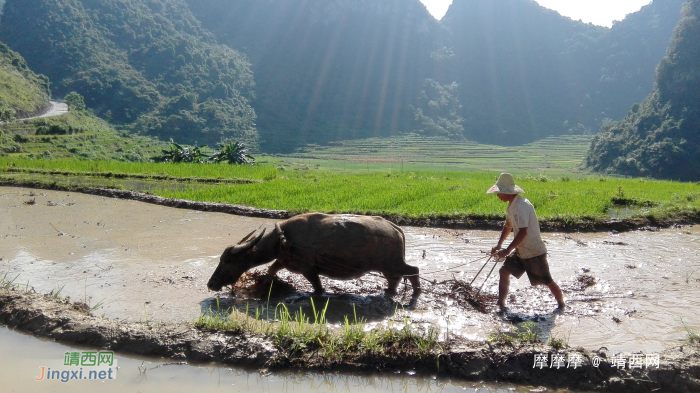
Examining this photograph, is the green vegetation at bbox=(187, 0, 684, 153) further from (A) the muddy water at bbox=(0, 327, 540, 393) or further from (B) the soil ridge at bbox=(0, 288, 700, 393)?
(A) the muddy water at bbox=(0, 327, 540, 393)

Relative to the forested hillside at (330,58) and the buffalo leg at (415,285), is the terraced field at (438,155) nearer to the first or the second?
the forested hillside at (330,58)

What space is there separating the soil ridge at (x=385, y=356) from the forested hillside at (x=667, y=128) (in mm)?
39471

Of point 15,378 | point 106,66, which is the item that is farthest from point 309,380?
point 106,66

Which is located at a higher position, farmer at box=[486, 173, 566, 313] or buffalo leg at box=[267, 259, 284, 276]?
farmer at box=[486, 173, 566, 313]

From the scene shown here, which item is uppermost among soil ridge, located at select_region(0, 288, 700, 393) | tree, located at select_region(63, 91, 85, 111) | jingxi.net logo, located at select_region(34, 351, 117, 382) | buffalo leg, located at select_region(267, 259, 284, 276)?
tree, located at select_region(63, 91, 85, 111)

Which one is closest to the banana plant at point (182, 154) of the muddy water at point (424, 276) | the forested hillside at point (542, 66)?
the muddy water at point (424, 276)

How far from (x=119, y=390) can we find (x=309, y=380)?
1374mm

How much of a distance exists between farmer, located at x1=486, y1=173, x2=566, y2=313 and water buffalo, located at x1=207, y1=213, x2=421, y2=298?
1025 mm

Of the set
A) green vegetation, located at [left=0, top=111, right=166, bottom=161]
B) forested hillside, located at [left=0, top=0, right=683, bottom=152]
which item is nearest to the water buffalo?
green vegetation, located at [left=0, top=111, right=166, bottom=161]

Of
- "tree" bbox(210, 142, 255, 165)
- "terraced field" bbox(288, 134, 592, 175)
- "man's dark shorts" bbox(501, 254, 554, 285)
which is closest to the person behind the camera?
"man's dark shorts" bbox(501, 254, 554, 285)

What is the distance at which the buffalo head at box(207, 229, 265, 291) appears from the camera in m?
5.47

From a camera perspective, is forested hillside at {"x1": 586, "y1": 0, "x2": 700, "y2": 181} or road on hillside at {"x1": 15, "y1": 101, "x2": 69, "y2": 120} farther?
road on hillside at {"x1": 15, "y1": 101, "x2": 69, "y2": 120}

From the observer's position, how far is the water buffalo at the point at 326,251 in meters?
5.28

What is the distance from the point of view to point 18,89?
42.6 meters
